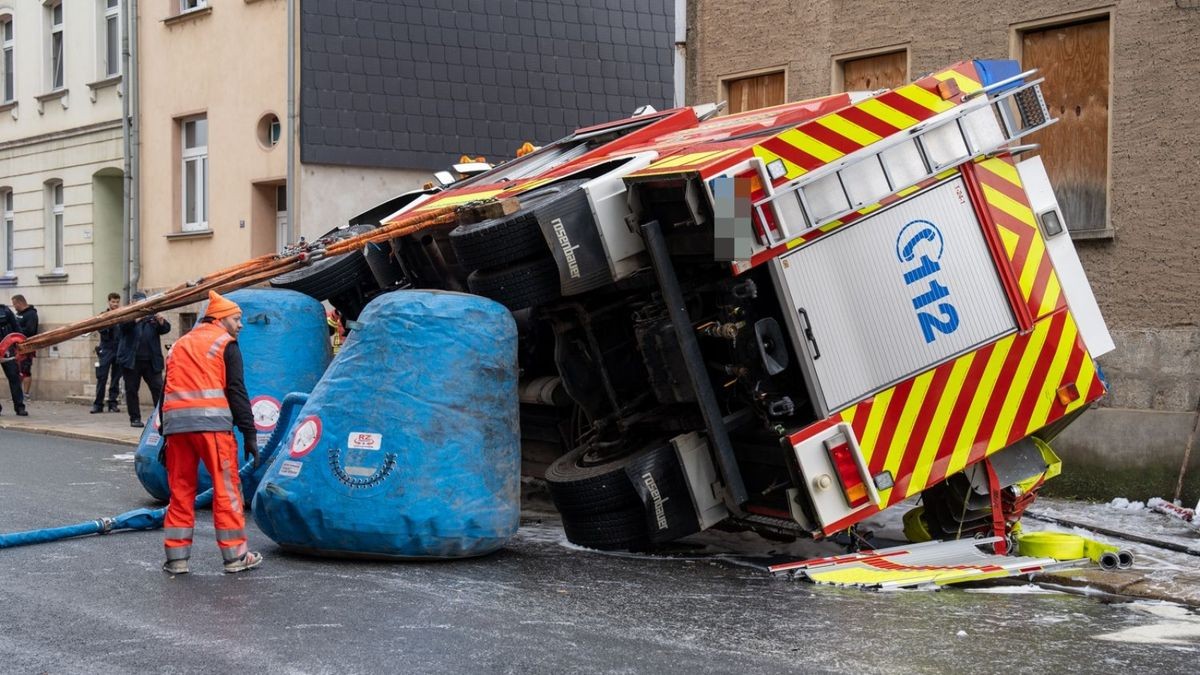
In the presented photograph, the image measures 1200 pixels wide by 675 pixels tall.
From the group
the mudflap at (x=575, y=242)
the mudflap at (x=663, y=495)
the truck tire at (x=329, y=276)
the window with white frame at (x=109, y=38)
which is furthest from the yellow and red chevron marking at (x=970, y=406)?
the window with white frame at (x=109, y=38)

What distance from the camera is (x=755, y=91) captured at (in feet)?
44.5

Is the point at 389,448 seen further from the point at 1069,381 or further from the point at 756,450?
the point at 1069,381

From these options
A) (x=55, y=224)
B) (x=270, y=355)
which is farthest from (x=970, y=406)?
(x=55, y=224)

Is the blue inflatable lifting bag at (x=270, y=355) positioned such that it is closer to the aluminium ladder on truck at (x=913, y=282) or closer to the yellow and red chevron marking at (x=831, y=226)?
the aluminium ladder on truck at (x=913, y=282)

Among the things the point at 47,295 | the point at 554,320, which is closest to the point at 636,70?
the point at 47,295

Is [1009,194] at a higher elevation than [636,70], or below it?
below

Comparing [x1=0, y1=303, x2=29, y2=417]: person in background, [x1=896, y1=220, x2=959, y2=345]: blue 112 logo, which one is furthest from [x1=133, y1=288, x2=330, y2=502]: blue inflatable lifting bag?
[x1=0, y1=303, x2=29, y2=417]: person in background

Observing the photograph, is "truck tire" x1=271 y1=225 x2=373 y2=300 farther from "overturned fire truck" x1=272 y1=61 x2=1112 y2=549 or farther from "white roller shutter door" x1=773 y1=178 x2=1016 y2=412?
"white roller shutter door" x1=773 y1=178 x2=1016 y2=412

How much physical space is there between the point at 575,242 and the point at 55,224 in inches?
790

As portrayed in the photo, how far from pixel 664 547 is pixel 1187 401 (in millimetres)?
4132

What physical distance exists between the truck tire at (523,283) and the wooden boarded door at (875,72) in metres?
5.32

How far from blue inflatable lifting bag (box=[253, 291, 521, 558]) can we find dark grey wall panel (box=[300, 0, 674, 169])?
39.9ft

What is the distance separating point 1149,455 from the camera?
10.3 m

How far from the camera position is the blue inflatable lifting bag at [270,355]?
9.76 m
